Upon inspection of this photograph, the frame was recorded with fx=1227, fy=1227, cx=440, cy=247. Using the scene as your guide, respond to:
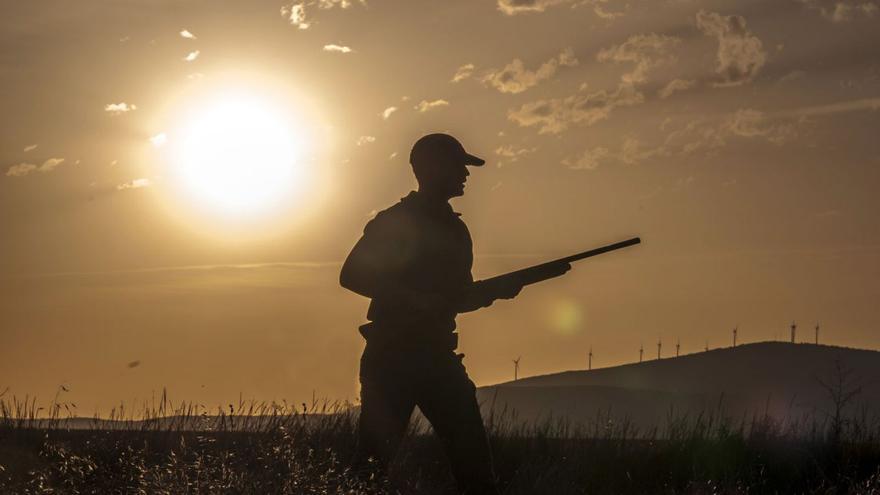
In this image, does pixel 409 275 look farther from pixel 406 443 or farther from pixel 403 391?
pixel 406 443

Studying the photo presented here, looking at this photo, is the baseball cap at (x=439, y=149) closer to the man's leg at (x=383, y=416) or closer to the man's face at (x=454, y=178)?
the man's face at (x=454, y=178)

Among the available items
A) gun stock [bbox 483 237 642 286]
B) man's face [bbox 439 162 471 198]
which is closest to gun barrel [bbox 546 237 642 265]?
gun stock [bbox 483 237 642 286]

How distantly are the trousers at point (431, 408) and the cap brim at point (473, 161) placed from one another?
1346 mm

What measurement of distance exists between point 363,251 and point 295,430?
2.95 meters

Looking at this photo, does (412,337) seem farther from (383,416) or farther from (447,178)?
(447,178)

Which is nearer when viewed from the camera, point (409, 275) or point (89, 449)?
point (409, 275)

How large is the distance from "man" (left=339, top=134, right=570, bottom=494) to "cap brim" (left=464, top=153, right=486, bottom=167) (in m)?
0.01

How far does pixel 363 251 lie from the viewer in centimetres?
854

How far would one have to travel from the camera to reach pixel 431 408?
8438mm

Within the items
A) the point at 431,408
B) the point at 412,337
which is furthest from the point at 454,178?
the point at 431,408

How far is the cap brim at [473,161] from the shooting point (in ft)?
28.6

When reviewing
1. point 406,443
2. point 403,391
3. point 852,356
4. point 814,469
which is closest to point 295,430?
point 406,443

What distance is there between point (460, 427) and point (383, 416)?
1.80 feet

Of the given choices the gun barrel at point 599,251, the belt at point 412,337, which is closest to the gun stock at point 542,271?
the gun barrel at point 599,251
